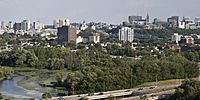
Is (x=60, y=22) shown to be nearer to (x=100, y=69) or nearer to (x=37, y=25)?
(x=37, y=25)

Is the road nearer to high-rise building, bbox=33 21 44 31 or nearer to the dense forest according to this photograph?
the dense forest

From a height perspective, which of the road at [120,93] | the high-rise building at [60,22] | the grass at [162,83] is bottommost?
the road at [120,93]

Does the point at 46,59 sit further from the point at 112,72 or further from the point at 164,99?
the point at 164,99

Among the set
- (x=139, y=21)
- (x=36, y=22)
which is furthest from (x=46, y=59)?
(x=139, y=21)

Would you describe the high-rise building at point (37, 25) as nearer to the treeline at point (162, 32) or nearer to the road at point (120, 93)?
the treeline at point (162, 32)

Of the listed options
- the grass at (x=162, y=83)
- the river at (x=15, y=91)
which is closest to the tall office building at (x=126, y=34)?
the river at (x=15, y=91)
